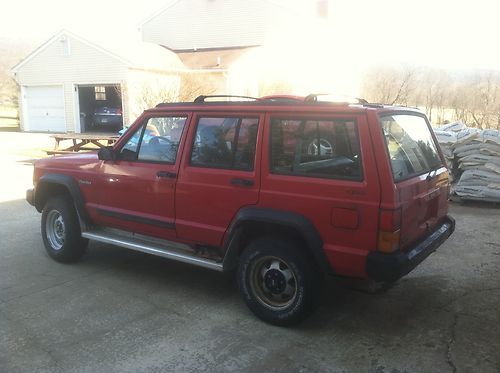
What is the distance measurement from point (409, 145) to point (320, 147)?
0.85 meters

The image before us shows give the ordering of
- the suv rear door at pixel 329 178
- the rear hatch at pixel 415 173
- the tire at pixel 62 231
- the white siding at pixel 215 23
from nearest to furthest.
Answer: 1. the suv rear door at pixel 329 178
2. the rear hatch at pixel 415 173
3. the tire at pixel 62 231
4. the white siding at pixel 215 23

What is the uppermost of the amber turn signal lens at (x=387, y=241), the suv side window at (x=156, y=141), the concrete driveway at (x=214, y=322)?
the suv side window at (x=156, y=141)

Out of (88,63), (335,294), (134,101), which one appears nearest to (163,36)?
(88,63)

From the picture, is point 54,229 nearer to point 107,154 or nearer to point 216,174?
point 107,154

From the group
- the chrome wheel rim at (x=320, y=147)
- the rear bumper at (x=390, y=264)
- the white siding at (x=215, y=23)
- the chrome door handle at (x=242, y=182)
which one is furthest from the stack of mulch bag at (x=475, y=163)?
the white siding at (x=215, y=23)

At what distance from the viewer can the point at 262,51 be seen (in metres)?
28.5

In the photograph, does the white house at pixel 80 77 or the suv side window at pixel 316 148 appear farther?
the white house at pixel 80 77

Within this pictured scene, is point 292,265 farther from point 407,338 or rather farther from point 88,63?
point 88,63

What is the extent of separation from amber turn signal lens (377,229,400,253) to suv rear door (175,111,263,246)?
1043 millimetres

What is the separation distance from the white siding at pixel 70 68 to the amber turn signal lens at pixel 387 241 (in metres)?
23.7

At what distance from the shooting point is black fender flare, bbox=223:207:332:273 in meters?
3.71

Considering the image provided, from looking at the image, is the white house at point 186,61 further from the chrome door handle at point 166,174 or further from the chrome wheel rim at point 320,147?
the chrome wheel rim at point 320,147

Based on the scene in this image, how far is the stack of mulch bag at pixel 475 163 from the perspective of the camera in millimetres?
8375

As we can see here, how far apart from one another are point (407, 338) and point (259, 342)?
1144 mm
